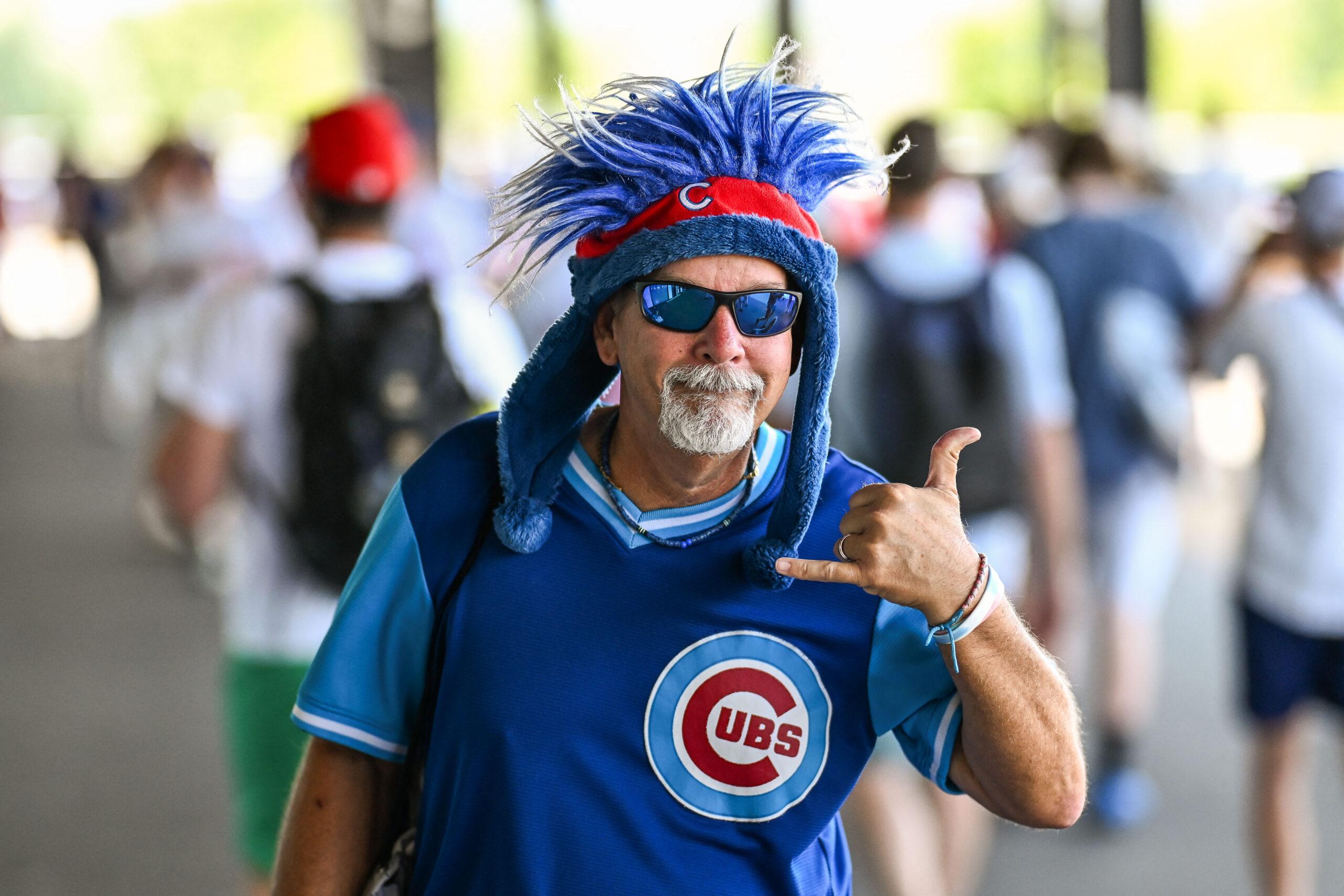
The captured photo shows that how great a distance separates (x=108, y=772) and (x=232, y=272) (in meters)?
2.97

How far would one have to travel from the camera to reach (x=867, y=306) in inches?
138

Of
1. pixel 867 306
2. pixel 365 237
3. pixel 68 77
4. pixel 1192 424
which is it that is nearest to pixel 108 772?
pixel 365 237

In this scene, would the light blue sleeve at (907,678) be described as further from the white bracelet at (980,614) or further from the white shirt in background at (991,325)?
the white shirt in background at (991,325)

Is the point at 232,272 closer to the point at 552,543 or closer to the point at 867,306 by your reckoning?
the point at 867,306

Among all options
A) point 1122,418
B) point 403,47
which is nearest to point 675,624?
point 1122,418

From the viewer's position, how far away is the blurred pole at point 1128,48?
14.8 meters

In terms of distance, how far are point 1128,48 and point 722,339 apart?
14.5 metres

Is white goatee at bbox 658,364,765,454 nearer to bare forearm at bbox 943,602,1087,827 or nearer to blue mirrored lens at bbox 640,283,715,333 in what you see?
blue mirrored lens at bbox 640,283,715,333

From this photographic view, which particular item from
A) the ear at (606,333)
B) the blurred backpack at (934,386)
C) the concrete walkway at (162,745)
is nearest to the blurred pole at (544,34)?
the concrete walkway at (162,745)

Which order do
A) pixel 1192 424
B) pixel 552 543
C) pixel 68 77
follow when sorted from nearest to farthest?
pixel 552 543 < pixel 1192 424 < pixel 68 77

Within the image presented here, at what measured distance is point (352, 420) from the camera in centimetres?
280

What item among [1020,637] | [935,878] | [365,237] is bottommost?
[935,878]

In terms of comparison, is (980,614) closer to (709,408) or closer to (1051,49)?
(709,408)

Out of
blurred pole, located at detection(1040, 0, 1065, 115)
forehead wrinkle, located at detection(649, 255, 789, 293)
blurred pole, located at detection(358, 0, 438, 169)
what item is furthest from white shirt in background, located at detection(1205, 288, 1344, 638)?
blurred pole, located at detection(1040, 0, 1065, 115)
